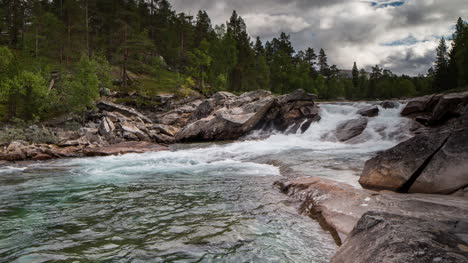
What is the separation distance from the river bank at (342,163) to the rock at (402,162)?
0.03m

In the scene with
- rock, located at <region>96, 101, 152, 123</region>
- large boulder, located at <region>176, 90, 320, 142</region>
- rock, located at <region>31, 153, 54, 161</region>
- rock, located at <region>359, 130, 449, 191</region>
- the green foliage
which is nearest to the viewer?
rock, located at <region>359, 130, 449, 191</region>

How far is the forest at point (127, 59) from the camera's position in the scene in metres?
34.4

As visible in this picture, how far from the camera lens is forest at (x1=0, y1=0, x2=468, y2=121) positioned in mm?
34375

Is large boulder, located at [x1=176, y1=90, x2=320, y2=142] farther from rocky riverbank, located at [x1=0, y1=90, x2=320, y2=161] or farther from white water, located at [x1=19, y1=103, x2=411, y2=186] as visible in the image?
white water, located at [x1=19, y1=103, x2=411, y2=186]

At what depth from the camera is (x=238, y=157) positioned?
18.1 m

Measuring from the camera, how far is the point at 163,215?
7.06m

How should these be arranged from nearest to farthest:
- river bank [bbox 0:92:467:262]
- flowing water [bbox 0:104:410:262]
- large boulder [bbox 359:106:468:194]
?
river bank [bbox 0:92:467:262]
flowing water [bbox 0:104:410:262]
large boulder [bbox 359:106:468:194]

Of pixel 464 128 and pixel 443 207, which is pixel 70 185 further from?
pixel 464 128

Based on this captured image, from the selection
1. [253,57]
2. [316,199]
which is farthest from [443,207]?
[253,57]

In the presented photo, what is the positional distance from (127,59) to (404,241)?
49.1 meters

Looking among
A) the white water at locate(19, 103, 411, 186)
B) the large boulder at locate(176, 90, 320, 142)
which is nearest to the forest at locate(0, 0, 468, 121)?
the large boulder at locate(176, 90, 320, 142)

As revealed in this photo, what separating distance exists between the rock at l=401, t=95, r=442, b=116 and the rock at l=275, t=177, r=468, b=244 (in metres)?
21.1

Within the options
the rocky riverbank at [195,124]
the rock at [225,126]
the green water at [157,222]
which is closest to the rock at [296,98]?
the rocky riverbank at [195,124]

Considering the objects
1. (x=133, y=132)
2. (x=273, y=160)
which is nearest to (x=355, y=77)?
(x=133, y=132)
